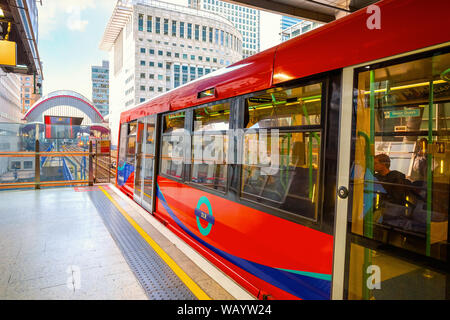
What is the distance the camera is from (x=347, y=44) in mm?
2072

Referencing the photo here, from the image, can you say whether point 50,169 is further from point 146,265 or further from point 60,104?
point 60,104

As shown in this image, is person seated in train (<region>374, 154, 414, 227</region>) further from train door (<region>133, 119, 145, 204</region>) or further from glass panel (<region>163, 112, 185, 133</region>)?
train door (<region>133, 119, 145, 204</region>)

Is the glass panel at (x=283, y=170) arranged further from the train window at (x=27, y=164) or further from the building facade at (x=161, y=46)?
the building facade at (x=161, y=46)

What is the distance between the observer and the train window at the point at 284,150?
95.0 inches

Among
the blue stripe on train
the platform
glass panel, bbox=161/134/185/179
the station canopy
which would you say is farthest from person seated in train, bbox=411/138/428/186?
the station canopy

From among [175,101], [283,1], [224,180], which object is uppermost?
[283,1]

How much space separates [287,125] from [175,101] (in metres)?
2.91

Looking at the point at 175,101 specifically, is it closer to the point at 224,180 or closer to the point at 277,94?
the point at 224,180

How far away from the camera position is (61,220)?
5480 mm

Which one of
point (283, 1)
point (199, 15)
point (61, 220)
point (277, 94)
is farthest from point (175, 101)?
point (199, 15)

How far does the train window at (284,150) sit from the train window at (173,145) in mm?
1824

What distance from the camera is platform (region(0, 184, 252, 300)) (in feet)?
9.71

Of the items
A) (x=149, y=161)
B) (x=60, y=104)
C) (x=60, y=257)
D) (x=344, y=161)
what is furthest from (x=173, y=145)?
(x=60, y=104)

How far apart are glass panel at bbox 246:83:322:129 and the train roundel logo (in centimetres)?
134
